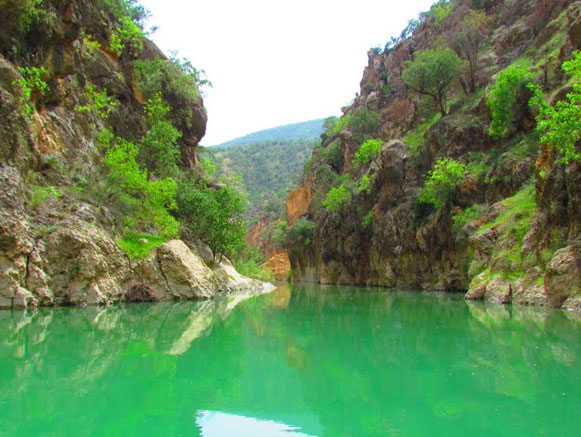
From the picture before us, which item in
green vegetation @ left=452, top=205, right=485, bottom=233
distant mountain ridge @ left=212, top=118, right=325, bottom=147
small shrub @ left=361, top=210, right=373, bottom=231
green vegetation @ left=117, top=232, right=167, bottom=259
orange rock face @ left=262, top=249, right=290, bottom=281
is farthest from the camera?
distant mountain ridge @ left=212, top=118, right=325, bottom=147

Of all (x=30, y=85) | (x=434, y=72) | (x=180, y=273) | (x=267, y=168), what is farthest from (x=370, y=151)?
(x=267, y=168)

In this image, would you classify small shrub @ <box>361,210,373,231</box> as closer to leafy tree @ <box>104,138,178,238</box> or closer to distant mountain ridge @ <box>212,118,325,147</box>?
leafy tree @ <box>104,138,178,238</box>

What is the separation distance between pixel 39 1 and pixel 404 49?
45.6 meters

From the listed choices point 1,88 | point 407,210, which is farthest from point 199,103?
point 1,88

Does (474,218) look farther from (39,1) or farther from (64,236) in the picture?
(39,1)

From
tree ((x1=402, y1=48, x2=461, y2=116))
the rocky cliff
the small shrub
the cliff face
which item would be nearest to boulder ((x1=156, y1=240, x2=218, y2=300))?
the rocky cliff

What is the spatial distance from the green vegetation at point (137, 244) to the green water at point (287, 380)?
767 cm

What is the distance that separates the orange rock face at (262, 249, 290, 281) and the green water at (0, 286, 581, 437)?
6538 cm

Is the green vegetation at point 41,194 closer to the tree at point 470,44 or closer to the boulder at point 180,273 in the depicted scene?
the boulder at point 180,273

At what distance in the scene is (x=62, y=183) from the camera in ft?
A: 59.1

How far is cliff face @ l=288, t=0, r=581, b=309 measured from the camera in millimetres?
17453

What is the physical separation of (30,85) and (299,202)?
55.3 metres

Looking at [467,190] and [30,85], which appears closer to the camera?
[30,85]

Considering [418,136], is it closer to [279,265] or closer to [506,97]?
[506,97]
